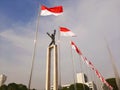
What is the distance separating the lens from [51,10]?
19.9 m

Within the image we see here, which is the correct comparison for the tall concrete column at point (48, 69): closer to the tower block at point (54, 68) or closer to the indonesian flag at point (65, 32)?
the tower block at point (54, 68)

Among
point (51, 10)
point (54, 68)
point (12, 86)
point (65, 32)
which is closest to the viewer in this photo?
point (51, 10)

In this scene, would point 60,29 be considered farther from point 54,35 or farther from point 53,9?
point 53,9

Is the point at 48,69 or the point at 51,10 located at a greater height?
the point at 51,10

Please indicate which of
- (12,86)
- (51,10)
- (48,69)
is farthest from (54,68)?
(12,86)

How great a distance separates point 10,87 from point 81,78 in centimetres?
6917

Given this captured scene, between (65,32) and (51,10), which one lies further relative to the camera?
(65,32)

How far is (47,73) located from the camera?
22.3 meters

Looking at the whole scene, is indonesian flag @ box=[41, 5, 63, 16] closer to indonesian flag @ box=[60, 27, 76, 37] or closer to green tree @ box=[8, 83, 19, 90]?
indonesian flag @ box=[60, 27, 76, 37]

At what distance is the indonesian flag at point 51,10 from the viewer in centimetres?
1930

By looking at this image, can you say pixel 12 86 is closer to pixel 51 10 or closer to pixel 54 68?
pixel 54 68

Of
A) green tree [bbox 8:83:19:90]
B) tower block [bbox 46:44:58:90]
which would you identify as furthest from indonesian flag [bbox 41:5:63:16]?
green tree [bbox 8:83:19:90]

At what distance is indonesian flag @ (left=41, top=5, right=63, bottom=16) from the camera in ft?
63.3

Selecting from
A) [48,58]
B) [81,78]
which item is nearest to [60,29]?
[48,58]
